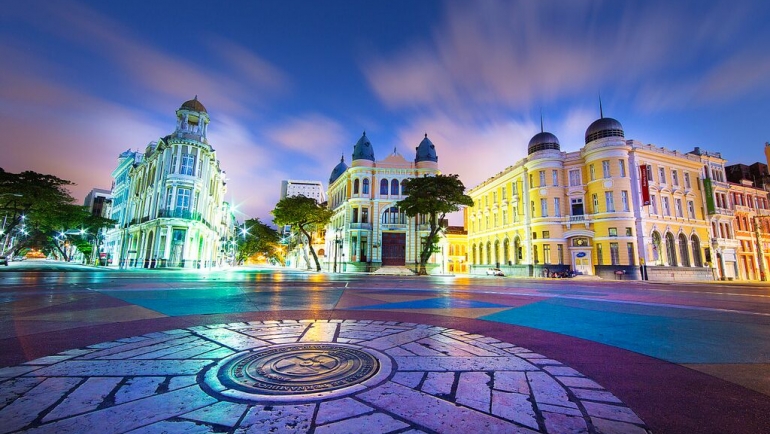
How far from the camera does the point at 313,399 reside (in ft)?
6.86

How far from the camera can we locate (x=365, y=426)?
1741 mm

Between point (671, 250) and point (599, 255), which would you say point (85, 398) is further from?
point (671, 250)

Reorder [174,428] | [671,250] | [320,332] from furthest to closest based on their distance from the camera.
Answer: [671,250]
[320,332]
[174,428]

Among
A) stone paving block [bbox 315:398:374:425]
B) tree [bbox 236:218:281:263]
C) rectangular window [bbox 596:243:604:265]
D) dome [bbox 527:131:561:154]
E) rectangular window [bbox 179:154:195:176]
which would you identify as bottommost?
stone paving block [bbox 315:398:374:425]

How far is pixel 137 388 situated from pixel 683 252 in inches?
1894

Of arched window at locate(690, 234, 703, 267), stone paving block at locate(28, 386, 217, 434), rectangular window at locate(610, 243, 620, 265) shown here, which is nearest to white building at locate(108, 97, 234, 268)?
stone paving block at locate(28, 386, 217, 434)

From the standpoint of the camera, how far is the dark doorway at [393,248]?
41625 mm

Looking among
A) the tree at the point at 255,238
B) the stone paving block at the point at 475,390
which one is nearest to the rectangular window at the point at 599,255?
the stone paving block at the point at 475,390

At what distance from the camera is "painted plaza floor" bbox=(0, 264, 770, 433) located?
1843 mm

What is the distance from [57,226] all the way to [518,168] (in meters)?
56.2

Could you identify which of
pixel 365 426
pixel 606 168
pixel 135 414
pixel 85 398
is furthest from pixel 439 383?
pixel 606 168

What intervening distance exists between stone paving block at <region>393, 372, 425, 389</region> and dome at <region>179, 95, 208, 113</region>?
3977cm

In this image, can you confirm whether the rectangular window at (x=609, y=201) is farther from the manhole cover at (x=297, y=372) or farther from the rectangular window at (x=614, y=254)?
the manhole cover at (x=297, y=372)

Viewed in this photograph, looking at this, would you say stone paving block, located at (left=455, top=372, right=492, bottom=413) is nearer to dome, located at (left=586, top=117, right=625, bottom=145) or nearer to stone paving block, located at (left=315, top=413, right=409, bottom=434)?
stone paving block, located at (left=315, top=413, right=409, bottom=434)
